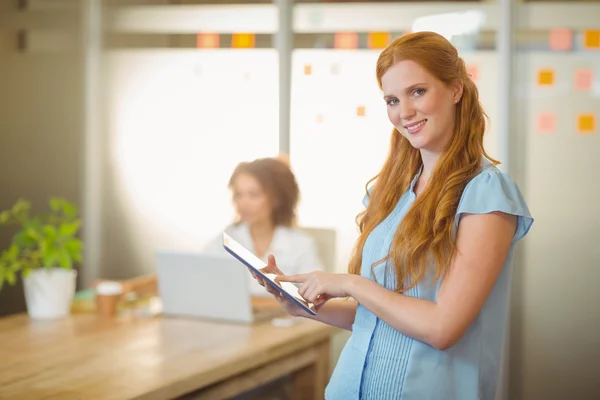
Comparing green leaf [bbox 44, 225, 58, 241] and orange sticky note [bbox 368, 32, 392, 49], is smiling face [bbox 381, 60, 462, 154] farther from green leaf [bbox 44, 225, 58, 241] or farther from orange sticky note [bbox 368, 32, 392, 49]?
orange sticky note [bbox 368, 32, 392, 49]

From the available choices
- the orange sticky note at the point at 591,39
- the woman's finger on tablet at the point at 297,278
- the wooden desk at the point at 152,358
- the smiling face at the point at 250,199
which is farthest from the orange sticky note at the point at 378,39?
the woman's finger on tablet at the point at 297,278

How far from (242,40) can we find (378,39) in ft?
2.45

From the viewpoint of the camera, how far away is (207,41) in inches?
186

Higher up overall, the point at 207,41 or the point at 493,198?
the point at 207,41

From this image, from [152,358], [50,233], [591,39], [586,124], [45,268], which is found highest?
[591,39]

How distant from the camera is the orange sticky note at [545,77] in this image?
4.07 metres

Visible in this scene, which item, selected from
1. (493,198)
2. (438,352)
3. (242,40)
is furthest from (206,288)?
(242,40)

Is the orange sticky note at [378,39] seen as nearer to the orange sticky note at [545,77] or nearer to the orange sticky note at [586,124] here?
the orange sticky note at [545,77]

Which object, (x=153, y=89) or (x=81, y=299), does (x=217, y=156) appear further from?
(x=81, y=299)

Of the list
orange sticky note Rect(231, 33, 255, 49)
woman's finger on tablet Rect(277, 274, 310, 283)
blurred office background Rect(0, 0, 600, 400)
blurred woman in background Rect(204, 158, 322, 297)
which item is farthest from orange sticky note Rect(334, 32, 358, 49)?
woman's finger on tablet Rect(277, 274, 310, 283)

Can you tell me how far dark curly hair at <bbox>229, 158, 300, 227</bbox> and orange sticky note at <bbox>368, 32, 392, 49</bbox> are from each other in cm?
110

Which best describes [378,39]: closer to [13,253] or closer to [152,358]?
[13,253]

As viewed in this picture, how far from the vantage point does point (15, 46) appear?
5.11m

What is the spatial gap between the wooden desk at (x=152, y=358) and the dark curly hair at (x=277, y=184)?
2.26 ft
